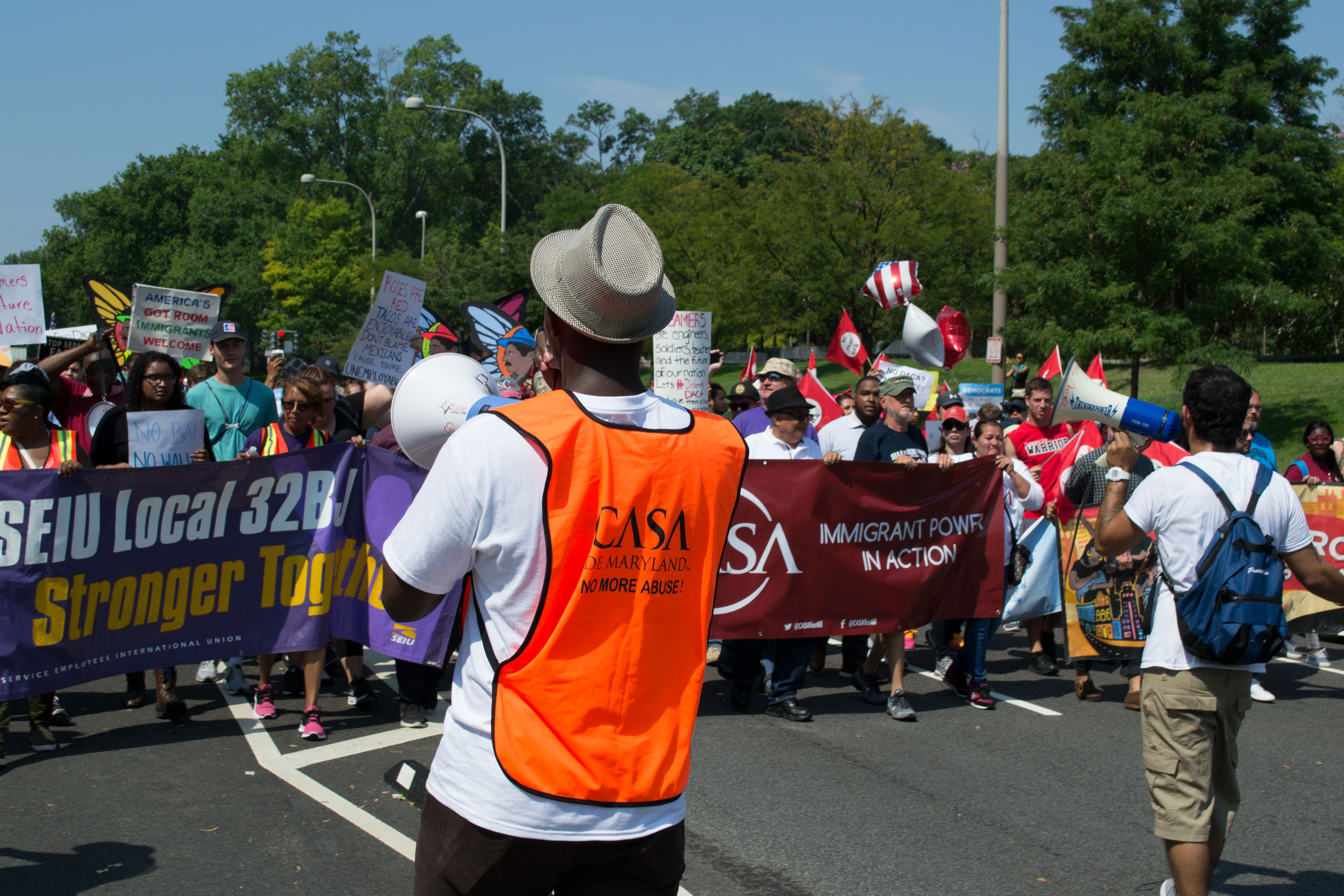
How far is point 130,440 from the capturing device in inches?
244

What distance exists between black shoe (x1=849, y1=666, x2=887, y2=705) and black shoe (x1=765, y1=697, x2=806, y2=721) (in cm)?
57

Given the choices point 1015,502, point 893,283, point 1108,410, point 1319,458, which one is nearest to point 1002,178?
point 893,283

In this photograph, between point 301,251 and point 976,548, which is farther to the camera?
point 301,251

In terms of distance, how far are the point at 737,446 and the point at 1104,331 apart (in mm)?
17276

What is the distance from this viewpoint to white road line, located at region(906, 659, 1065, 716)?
273 inches

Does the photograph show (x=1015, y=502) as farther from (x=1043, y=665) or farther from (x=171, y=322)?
(x=171, y=322)

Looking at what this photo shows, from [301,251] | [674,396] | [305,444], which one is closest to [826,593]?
[305,444]

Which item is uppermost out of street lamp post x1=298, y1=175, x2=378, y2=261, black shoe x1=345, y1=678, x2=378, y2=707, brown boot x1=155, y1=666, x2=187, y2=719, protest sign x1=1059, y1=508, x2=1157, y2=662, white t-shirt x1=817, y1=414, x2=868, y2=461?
street lamp post x1=298, y1=175, x2=378, y2=261

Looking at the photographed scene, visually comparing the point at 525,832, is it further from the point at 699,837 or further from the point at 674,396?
the point at 674,396

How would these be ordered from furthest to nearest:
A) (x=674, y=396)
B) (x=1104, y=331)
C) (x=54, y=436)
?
(x=1104, y=331), (x=674, y=396), (x=54, y=436)

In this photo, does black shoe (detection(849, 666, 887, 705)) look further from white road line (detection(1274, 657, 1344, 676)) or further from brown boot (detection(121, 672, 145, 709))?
brown boot (detection(121, 672, 145, 709))

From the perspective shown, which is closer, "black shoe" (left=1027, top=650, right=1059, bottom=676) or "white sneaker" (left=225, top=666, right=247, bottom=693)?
"white sneaker" (left=225, top=666, right=247, bottom=693)

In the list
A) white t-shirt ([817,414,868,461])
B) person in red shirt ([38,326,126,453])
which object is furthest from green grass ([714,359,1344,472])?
person in red shirt ([38,326,126,453])

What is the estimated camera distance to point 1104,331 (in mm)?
17859
